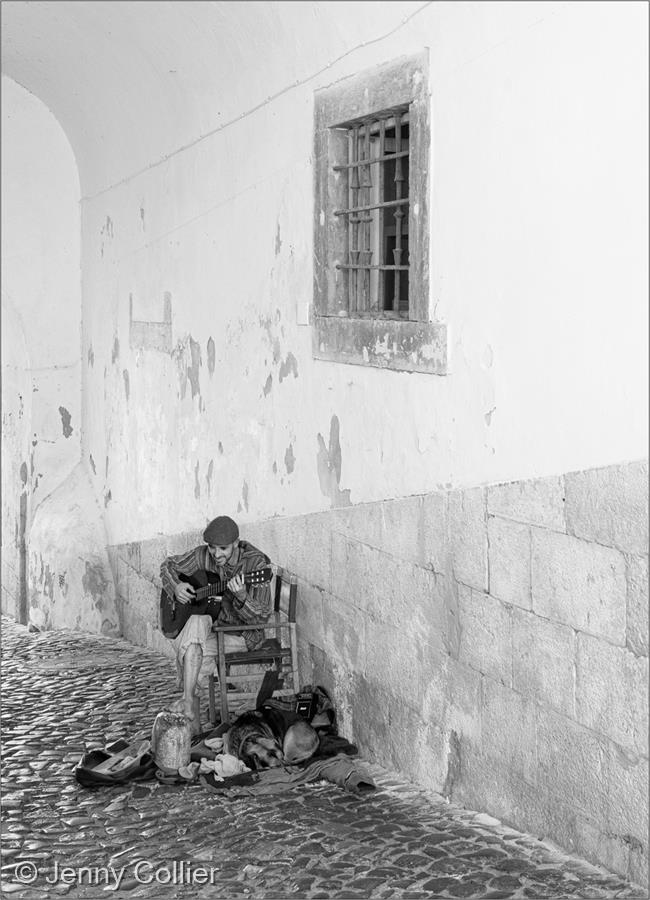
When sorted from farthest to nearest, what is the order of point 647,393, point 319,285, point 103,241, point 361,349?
point 103,241, point 319,285, point 361,349, point 647,393

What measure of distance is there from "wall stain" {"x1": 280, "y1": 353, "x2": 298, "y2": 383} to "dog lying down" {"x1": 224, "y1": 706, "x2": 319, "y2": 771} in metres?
1.92

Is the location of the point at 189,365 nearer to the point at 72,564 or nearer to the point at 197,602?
the point at 197,602

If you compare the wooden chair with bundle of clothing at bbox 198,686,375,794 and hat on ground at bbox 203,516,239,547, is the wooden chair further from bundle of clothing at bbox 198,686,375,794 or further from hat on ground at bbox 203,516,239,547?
hat on ground at bbox 203,516,239,547

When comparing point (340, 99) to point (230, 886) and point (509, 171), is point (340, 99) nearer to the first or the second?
point (509, 171)

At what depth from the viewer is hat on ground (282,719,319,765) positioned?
663 centimetres

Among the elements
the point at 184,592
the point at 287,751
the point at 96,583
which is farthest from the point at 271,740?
the point at 96,583

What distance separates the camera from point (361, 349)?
665 cm

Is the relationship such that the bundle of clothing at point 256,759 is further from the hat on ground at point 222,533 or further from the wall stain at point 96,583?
the wall stain at point 96,583

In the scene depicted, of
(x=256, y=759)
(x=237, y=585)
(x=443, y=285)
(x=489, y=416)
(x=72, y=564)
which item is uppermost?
(x=443, y=285)

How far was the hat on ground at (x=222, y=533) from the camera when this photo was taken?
725 cm

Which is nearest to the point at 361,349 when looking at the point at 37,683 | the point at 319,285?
the point at 319,285

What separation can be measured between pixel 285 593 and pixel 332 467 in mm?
865

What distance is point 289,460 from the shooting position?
7645mm

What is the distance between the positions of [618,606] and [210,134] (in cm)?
493
